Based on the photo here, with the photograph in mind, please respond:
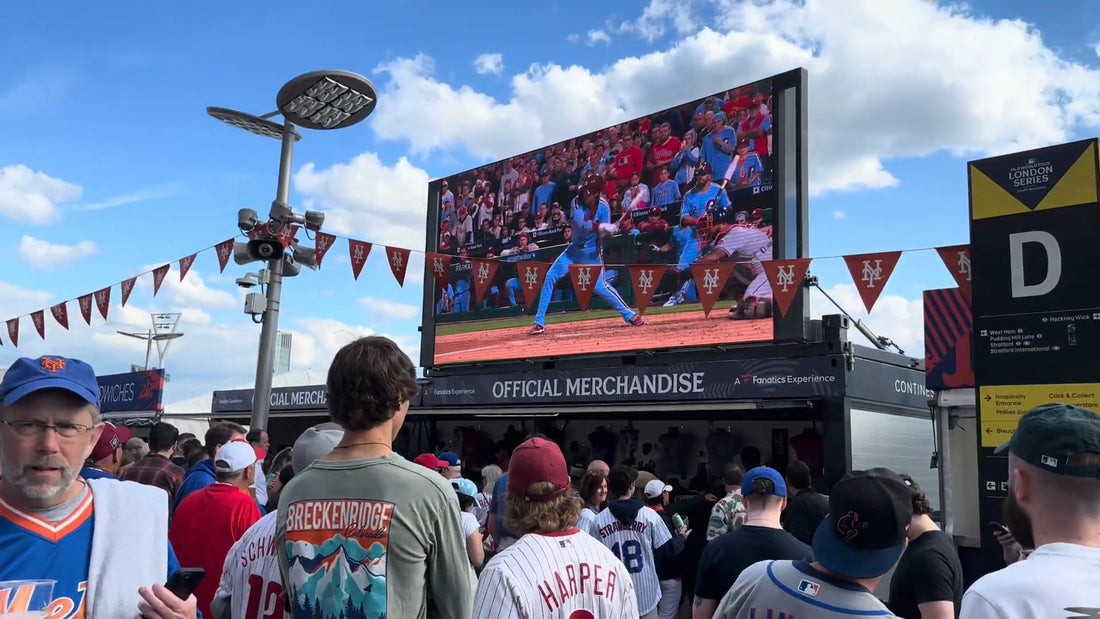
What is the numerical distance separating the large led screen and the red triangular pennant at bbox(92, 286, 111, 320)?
6.25 meters

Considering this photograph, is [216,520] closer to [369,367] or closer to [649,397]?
[369,367]

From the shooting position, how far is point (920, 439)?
12.2 m

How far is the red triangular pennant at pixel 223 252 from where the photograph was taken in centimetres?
1244

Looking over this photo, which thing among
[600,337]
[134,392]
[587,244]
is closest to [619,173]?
[587,244]

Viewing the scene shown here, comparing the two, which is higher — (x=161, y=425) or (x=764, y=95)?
(x=764, y=95)

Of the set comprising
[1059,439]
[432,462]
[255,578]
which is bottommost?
[255,578]

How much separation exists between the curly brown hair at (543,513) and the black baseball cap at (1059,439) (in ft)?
4.16

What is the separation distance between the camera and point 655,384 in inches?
490

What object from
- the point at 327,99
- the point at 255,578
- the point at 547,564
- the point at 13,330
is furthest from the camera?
the point at 13,330

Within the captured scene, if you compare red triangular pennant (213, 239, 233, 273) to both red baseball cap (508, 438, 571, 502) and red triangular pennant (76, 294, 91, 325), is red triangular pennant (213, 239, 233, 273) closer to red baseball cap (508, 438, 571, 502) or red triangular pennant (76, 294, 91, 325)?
red triangular pennant (76, 294, 91, 325)

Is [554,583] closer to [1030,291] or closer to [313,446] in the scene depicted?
[313,446]

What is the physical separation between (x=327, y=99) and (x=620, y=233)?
6.98 meters

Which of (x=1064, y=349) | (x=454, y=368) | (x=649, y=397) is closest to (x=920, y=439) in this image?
(x=649, y=397)

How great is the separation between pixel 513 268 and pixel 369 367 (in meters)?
14.2
